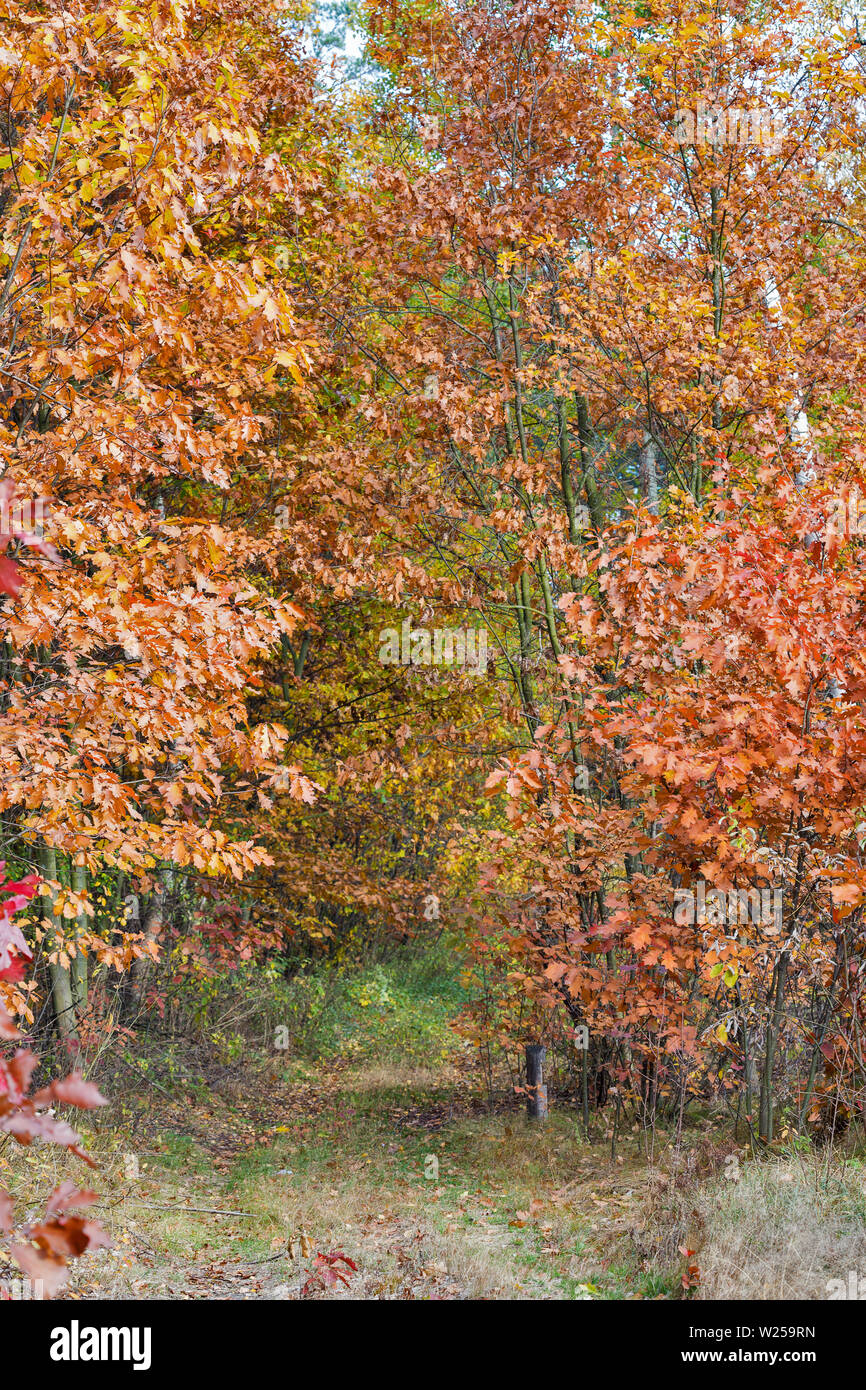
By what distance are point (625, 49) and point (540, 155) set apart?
3.42 ft

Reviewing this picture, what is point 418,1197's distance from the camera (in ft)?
23.3

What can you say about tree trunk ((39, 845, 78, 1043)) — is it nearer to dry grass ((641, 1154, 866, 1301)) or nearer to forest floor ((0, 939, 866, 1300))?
forest floor ((0, 939, 866, 1300))

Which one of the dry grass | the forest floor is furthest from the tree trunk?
the dry grass

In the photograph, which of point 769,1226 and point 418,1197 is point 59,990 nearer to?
point 418,1197

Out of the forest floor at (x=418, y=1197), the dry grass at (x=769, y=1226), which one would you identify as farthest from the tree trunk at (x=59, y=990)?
the dry grass at (x=769, y=1226)

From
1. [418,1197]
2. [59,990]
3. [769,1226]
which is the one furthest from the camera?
[59,990]

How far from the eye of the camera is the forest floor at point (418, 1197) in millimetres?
5027

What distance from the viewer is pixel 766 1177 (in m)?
5.38

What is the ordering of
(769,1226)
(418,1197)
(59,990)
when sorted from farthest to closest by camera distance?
(59,990) → (418,1197) → (769,1226)

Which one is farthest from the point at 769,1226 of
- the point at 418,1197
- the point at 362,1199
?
the point at 362,1199

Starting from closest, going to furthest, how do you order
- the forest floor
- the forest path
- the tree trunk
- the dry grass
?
the dry grass, the forest floor, the forest path, the tree trunk

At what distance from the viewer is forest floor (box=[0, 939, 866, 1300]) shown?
16.5 feet

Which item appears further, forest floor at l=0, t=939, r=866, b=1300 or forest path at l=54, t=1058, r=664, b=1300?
forest path at l=54, t=1058, r=664, b=1300
